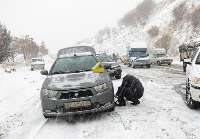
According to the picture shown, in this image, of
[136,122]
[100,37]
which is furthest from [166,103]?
[100,37]

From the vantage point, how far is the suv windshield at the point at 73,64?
9.55 m

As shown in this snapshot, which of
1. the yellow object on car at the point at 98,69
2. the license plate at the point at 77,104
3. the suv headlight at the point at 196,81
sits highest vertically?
the yellow object on car at the point at 98,69

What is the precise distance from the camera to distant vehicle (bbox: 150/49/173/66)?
3653 centimetres

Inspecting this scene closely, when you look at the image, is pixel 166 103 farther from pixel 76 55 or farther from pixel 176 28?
pixel 176 28

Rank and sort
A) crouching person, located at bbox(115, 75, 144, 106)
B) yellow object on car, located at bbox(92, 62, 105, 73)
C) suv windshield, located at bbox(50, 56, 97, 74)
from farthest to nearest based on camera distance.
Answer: crouching person, located at bbox(115, 75, 144, 106)
suv windshield, located at bbox(50, 56, 97, 74)
yellow object on car, located at bbox(92, 62, 105, 73)

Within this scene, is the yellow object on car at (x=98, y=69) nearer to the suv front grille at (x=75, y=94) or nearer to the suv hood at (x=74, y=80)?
the suv hood at (x=74, y=80)

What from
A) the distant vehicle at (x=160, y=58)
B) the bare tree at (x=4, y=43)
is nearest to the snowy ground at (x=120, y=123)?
the distant vehicle at (x=160, y=58)

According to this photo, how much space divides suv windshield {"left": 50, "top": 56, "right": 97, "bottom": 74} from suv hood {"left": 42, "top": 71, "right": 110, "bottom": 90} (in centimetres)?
43

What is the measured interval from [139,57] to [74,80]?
23.8 meters

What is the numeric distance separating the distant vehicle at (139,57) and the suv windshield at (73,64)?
2123 cm

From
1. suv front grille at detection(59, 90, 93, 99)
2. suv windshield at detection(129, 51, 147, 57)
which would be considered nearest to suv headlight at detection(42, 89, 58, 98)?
suv front grille at detection(59, 90, 93, 99)

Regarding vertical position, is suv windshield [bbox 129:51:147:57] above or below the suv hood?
below

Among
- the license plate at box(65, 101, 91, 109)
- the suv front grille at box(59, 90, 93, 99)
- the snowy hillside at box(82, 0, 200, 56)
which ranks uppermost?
the snowy hillside at box(82, 0, 200, 56)

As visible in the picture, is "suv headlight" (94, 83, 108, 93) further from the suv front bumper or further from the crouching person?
the crouching person
